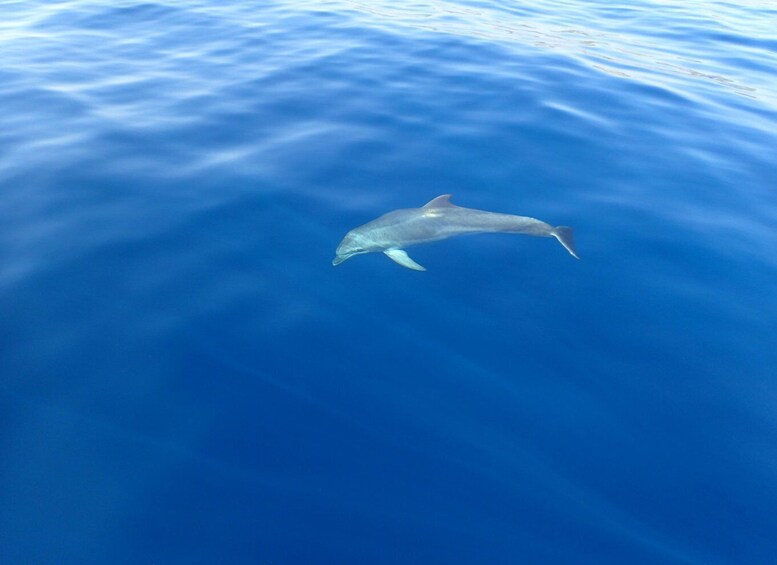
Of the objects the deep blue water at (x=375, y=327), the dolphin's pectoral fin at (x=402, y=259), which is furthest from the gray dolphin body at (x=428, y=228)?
the deep blue water at (x=375, y=327)

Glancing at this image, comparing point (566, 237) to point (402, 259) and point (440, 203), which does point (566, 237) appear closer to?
→ point (440, 203)

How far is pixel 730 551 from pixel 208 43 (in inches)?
699

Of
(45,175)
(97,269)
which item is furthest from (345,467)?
(45,175)

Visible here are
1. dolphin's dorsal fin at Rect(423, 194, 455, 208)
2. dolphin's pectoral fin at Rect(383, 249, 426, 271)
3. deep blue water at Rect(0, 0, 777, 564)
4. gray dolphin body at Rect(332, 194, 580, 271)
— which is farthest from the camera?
dolphin's dorsal fin at Rect(423, 194, 455, 208)

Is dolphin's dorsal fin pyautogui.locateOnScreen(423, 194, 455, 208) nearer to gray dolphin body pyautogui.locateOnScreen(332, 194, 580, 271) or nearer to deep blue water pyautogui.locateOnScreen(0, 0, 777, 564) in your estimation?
gray dolphin body pyautogui.locateOnScreen(332, 194, 580, 271)

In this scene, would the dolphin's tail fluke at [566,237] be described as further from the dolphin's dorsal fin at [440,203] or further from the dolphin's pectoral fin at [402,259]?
the dolphin's pectoral fin at [402,259]

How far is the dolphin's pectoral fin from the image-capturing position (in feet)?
28.2

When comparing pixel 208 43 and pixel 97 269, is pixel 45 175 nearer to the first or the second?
pixel 97 269

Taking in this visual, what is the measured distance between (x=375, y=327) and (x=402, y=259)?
4.89ft

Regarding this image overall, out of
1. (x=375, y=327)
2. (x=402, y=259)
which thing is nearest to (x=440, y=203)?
(x=402, y=259)

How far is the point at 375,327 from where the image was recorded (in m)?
7.62

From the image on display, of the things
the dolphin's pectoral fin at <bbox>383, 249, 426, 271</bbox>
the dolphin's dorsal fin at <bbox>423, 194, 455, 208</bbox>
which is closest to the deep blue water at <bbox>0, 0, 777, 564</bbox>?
the dolphin's pectoral fin at <bbox>383, 249, 426, 271</bbox>

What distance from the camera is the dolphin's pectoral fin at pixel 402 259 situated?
860cm

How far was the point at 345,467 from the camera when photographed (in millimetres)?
5922
